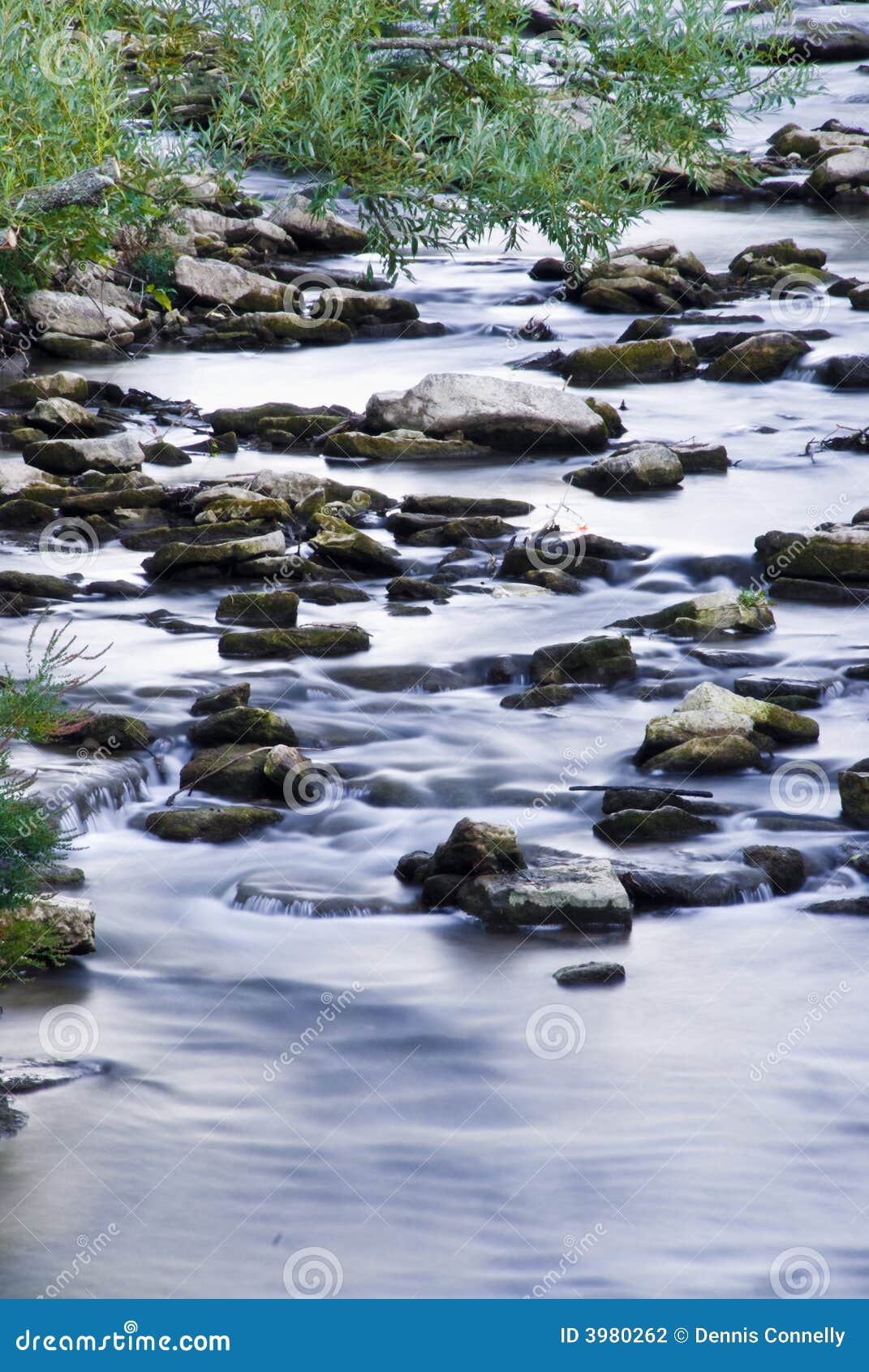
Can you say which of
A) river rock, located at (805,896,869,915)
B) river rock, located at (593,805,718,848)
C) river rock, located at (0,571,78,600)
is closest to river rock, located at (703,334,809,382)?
river rock, located at (0,571,78,600)

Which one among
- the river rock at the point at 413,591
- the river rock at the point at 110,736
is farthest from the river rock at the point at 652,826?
the river rock at the point at 413,591

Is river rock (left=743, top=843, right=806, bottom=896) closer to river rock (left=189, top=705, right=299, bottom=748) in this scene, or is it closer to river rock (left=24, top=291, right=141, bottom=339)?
river rock (left=189, top=705, right=299, bottom=748)

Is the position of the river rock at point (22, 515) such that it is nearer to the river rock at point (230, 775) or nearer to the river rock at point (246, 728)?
the river rock at point (246, 728)

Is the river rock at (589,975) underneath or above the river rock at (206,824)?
above

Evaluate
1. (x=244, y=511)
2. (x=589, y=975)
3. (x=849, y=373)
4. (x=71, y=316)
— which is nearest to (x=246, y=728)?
(x=589, y=975)

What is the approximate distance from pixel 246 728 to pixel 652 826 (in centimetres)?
228

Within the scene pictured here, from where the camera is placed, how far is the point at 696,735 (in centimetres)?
883

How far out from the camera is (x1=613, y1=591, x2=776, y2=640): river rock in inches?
426

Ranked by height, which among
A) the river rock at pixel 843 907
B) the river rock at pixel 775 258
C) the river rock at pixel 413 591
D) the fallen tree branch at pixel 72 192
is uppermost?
the fallen tree branch at pixel 72 192

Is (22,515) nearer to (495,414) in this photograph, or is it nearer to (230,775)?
(495,414)

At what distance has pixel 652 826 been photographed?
796 centimetres

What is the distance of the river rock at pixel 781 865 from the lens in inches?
298

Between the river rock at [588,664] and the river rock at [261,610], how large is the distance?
174 cm

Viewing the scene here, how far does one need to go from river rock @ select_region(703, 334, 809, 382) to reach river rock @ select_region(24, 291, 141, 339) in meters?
6.83
